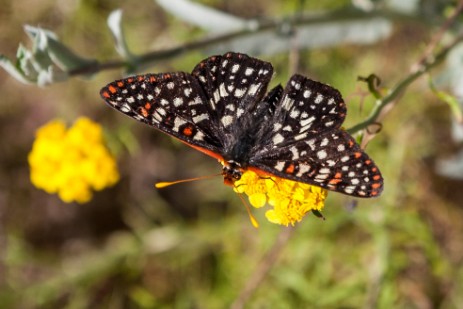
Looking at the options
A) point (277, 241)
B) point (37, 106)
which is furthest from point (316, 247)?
point (37, 106)

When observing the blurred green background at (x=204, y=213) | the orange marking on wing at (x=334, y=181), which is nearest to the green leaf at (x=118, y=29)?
the blurred green background at (x=204, y=213)

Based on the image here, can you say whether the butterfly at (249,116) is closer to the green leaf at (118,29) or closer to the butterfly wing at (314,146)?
the butterfly wing at (314,146)

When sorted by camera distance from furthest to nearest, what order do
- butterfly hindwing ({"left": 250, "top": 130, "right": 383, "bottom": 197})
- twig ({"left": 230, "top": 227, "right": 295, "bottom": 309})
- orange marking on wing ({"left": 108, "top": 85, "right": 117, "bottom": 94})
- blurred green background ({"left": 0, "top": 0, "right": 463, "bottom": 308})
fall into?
blurred green background ({"left": 0, "top": 0, "right": 463, "bottom": 308})
twig ({"left": 230, "top": 227, "right": 295, "bottom": 309})
orange marking on wing ({"left": 108, "top": 85, "right": 117, "bottom": 94})
butterfly hindwing ({"left": 250, "top": 130, "right": 383, "bottom": 197})

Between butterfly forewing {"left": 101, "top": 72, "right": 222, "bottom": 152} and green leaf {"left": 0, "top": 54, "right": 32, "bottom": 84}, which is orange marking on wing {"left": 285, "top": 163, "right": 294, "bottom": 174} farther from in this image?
green leaf {"left": 0, "top": 54, "right": 32, "bottom": 84}

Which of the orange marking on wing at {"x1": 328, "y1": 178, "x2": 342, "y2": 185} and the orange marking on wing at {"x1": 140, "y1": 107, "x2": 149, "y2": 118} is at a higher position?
the orange marking on wing at {"x1": 328, "y1": 178, "x2": 342, "y2": 185}

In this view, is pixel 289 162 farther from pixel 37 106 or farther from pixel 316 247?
pixel 37 106

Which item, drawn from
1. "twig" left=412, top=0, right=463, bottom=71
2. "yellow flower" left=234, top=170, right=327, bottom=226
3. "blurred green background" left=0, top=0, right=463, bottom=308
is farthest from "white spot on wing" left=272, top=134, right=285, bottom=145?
"blurred green background" left=0, top=0, right=463, bottom=308

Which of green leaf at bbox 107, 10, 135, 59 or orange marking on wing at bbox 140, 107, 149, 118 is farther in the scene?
green leaf at bbox 107, 10, 135, 59
